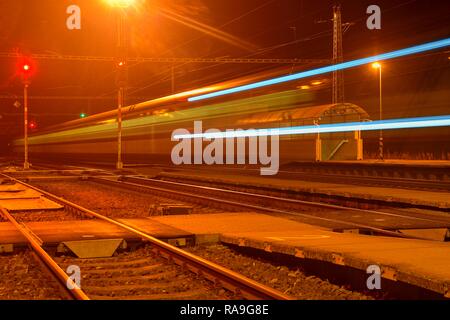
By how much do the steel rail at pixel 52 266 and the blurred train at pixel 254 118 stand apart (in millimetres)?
15443

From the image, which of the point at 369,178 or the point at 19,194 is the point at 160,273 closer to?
the point at 19,194

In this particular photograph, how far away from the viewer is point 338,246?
7863 mm

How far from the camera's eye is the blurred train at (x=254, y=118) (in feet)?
82.3

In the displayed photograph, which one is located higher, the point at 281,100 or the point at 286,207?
the point at 281,100

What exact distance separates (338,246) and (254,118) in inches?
687

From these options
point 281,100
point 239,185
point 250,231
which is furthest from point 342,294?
point 281,100

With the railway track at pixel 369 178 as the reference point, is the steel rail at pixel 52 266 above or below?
below

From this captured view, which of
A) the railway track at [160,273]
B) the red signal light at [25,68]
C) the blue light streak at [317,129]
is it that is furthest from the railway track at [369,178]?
the railway track at [160,273]

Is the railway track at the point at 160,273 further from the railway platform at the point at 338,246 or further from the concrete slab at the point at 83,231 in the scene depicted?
the railway platform at the point at 338,246

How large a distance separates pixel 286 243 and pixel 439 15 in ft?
78.8

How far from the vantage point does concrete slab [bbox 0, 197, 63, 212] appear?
1424cm

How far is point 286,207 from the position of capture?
15.2 m

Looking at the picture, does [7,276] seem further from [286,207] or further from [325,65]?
[325,65]

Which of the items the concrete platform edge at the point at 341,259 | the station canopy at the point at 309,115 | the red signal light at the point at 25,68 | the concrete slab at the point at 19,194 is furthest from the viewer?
the station canopy at the point at 309,115
